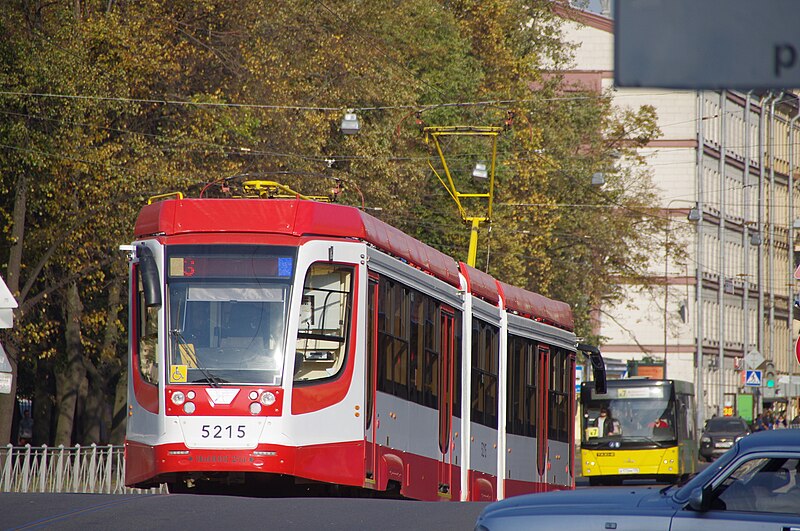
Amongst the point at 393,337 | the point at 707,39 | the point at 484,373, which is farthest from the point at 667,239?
the point at 707,39

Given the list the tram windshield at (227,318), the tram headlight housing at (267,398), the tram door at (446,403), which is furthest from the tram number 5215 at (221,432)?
the tram door at (446,403)

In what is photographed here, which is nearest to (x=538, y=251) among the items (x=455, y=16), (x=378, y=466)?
(x=455, y=16)

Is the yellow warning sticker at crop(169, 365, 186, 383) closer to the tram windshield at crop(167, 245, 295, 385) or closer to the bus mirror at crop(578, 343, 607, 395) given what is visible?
the tram windshield at crop(167, 245, 295, 385)

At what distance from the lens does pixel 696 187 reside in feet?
279

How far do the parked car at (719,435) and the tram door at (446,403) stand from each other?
132ft

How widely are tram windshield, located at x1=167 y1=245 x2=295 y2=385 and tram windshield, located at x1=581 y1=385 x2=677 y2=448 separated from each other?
26325mm

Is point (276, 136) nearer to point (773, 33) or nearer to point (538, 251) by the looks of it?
point (538, 251)

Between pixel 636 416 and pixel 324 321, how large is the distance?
26080mm

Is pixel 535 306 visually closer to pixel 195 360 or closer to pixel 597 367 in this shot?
pixel 597 367

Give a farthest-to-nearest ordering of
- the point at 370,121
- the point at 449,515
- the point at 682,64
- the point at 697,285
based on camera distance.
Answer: the point at 697,285, the point at 370,121, the point at 449,515, the point at 682,64

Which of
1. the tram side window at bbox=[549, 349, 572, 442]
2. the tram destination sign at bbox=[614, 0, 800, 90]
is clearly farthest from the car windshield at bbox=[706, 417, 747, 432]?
the tram destination sign at bbox=[614, 0, 800, 90]

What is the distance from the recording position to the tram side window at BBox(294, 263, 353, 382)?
51.0ft

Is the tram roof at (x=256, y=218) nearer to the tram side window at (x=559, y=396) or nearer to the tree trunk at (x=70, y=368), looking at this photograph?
the tram side window at (x=559, y=396)

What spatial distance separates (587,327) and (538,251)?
9134 millimetres
